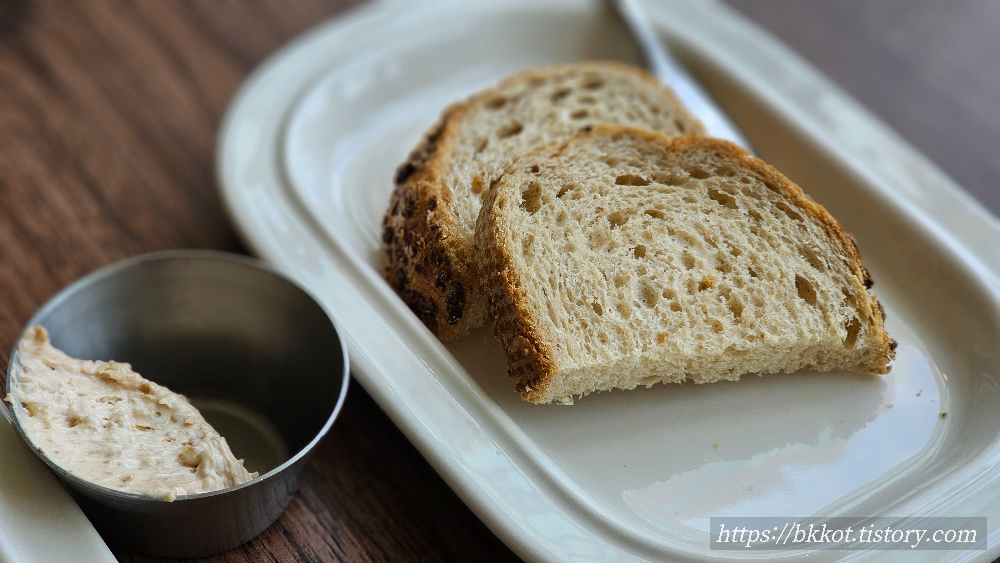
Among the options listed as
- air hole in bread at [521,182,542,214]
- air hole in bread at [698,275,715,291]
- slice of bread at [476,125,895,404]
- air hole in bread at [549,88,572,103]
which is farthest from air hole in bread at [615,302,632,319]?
air hole in bread at [549,88,572,103]

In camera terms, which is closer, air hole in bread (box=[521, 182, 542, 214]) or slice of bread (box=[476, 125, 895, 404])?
slice of bread (box=[476, 125, 895, 404])

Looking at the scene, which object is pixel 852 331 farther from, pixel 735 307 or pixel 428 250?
pixel 428 250

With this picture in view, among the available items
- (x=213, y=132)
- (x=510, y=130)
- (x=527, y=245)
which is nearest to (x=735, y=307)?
(x=527, y=245)

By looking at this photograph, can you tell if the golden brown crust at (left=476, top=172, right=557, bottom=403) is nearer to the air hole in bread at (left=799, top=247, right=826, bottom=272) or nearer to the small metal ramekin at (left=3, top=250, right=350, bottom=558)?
the small metal ramekin at (left=3, top=250, right=350, bottom=558)

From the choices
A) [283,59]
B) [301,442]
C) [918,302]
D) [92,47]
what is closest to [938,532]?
[918,302]

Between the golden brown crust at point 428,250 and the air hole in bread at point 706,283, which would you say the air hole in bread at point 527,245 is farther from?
the air hole in bread at point 706,283

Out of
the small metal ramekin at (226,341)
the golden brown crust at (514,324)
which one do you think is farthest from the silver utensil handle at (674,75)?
the small metal ramekin at (226,341)
